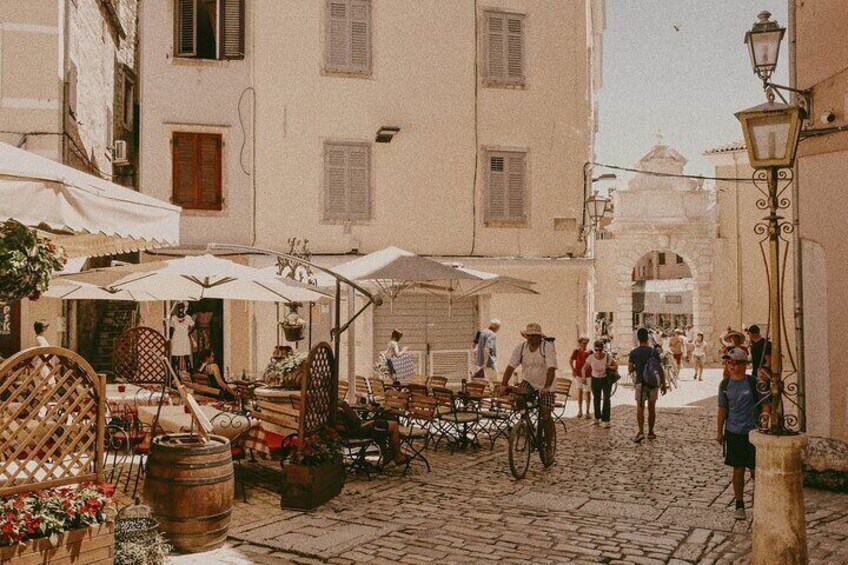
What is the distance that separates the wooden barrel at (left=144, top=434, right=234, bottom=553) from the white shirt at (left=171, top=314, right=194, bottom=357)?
32.5 feet

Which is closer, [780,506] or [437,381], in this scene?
[780,506]

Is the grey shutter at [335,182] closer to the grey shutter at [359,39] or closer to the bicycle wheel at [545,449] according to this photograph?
the grey shutter at [359,39]

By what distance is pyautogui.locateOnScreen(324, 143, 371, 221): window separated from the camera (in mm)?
17516

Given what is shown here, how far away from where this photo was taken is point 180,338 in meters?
16.1

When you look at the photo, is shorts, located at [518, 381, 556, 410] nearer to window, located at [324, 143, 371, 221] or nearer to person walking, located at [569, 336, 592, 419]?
person walking, located at [569, 336, 592, 419]

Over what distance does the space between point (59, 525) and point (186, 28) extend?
1426cm

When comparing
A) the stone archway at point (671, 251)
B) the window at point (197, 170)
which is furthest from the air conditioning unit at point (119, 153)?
the stone archway at point (671, 251)

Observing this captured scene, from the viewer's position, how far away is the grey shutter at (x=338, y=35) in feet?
58.0

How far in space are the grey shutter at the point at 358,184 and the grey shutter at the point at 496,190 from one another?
269cm

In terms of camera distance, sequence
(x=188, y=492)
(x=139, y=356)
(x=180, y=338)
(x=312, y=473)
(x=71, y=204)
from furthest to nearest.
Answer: (x=180, y=338) < (x=139, y=356) < (x=312, y=473) < (x=188, y=492) < (x=71, y=204)

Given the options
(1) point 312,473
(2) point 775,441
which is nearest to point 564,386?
(1) point 312,473

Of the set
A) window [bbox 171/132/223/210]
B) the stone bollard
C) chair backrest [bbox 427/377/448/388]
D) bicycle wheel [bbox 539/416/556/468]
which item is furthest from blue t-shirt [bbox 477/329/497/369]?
the stone bollard

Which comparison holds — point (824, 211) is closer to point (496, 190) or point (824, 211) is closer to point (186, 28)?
point (496, 190)

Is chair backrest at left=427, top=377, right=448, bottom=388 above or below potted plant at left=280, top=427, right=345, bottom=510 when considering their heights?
above
